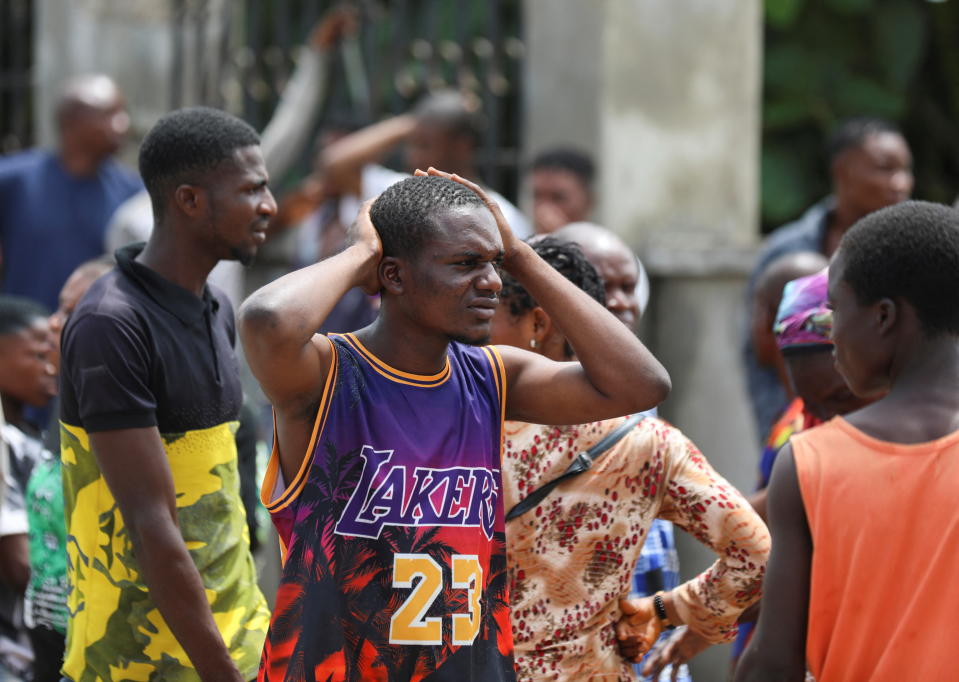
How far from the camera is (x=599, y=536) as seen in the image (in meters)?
3.59

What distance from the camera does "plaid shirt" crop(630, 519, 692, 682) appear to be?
4.07 meters

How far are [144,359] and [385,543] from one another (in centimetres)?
90

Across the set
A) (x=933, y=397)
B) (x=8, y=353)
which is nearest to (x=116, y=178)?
(x=8, y=353)

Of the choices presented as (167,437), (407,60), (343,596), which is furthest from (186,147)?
(407,60)

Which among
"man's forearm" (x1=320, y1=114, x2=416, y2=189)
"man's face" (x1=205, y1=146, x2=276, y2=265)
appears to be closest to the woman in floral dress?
"man's face" (x1=205, y1=146, x2=276, y2=265)

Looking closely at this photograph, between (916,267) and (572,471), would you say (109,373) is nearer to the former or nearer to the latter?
(572,471)

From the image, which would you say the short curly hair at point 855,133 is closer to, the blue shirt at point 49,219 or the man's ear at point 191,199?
the blue shirt at point 49,219

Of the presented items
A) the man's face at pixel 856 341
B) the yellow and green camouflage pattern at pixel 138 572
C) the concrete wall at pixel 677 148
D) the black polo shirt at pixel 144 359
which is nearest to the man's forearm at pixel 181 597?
the yellow and green camouflage pattern at pixel 138 572

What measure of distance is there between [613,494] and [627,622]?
32 centimetres

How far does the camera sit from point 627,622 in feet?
12.0

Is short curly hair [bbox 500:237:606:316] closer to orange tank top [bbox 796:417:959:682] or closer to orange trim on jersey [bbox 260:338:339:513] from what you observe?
orange trim on jersey [bbox 260:338:339:513]

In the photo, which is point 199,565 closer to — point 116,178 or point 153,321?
point 153,321

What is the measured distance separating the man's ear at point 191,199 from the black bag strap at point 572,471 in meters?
1.13

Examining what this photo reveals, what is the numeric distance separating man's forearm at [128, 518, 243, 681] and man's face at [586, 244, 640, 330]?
1.69 metres
